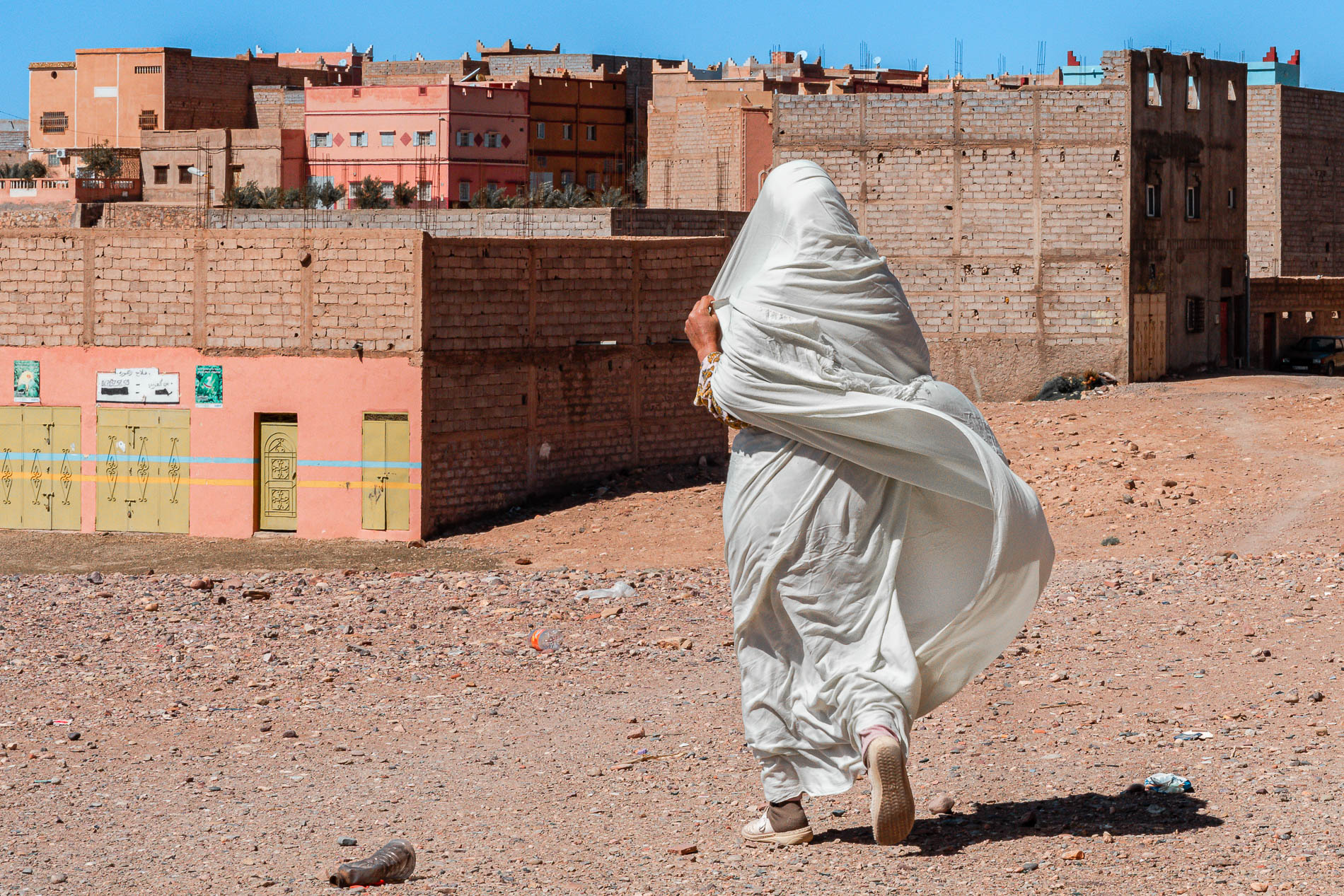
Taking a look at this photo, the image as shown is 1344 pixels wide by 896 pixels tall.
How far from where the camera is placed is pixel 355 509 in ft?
54.4

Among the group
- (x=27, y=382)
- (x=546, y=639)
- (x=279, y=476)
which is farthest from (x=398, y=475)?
(x=546, y=639)

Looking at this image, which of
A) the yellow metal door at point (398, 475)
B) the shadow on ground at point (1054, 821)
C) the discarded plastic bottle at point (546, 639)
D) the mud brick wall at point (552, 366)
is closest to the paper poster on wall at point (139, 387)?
the yellow metal door at point (398, 475)

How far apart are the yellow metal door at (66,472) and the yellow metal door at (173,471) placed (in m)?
1.00

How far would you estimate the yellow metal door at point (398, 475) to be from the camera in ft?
53.9

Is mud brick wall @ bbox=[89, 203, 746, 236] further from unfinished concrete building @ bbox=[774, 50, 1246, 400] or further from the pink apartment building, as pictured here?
the pink apartment building

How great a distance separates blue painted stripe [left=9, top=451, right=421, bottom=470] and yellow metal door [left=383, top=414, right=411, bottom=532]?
0.9 inches

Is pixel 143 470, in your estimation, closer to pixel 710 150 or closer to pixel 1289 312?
pixel 1289 312

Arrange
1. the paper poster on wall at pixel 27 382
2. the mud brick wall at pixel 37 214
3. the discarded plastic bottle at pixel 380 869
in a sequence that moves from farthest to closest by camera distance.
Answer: the mud brick wall at pixel 37 214, the paper poster on wall at pixel 27 382, the discarded plastic bottle at pixel 380 869

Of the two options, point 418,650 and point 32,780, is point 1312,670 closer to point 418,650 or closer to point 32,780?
point 418,650

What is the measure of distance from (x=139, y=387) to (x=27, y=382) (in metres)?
1.44

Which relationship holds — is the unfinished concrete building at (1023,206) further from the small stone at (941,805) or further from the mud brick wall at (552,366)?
the small stone at (941,805)

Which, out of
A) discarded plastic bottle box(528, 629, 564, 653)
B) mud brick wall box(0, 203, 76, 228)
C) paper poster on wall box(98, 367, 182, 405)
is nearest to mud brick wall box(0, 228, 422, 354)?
paper poster on wall box(98, 367, 182, 405)

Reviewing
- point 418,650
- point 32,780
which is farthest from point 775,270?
point 418,650

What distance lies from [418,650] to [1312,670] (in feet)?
16.1
